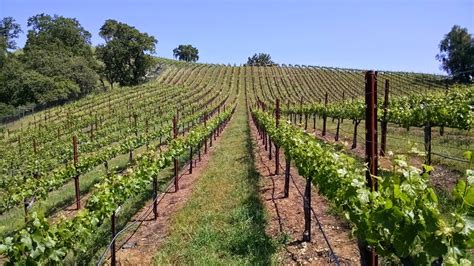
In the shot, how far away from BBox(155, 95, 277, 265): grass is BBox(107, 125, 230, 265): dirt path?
0.28m

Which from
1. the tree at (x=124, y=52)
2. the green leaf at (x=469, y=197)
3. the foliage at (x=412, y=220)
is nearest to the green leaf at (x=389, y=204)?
the foliage at (x=412, y=220)

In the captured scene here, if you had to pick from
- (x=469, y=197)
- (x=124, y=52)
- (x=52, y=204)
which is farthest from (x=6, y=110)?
(x=469, y=197)

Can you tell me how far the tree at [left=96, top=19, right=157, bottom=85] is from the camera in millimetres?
76938

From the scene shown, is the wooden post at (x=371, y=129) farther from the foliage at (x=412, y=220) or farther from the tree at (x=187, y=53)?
the tree at (x=187, y=53)

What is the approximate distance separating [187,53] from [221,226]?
138m

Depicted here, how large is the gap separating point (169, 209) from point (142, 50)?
69668 mm

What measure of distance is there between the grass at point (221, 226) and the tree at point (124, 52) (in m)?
65.4

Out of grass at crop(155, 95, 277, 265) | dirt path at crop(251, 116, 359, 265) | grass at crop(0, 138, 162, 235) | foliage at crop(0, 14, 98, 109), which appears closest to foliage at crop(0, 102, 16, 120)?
foliage at crop(0, 14, 98, 109)

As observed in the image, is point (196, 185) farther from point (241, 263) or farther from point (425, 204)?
point (425, 204)

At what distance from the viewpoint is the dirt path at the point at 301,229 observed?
8125 millimetres

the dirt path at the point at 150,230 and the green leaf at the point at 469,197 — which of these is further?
the dirt path at the point at 150,230

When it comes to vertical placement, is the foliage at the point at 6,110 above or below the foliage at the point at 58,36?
below

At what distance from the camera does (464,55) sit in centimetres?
6419

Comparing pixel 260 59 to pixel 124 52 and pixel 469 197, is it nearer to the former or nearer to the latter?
pixel 124 52
